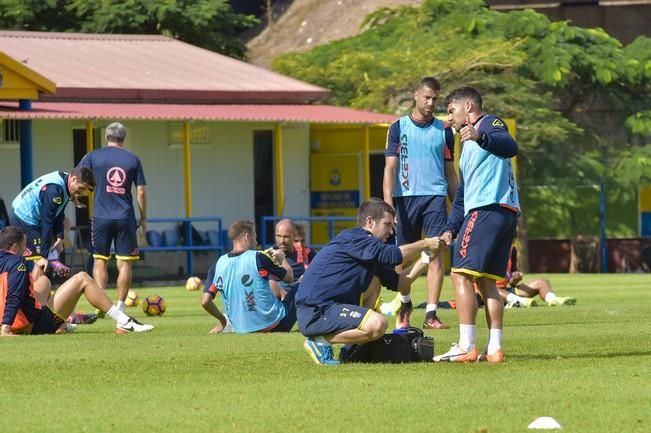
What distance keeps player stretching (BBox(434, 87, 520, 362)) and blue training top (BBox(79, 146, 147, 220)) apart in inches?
249

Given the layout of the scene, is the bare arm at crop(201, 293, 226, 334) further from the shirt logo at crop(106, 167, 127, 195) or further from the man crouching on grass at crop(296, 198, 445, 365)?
the man crouching on grass at crop(296, 198, 445, 365)

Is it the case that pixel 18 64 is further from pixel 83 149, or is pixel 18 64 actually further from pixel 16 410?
pixel 16 410

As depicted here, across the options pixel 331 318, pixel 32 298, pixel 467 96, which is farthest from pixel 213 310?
pixel 467 96

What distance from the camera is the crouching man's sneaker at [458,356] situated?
11.6 m

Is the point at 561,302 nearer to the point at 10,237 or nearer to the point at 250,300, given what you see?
the point at 250,300

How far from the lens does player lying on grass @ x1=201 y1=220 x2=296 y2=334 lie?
1447 cm

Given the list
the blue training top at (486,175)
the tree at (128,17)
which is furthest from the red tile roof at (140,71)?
the blue training top at (486,175)

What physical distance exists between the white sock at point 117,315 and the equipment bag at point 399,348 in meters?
3.86

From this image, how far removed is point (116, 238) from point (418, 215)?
386 centimetres

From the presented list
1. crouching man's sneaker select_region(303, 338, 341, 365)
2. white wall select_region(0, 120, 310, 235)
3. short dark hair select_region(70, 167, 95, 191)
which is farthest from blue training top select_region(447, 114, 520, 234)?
white wall select_region(0, 120, 310, 235)

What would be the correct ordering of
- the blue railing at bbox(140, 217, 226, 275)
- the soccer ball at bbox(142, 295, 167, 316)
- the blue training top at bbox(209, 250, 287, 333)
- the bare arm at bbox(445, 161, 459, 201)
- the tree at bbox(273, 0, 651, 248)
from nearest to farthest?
1. the blue training top at bbox(209, 250, 287, 333)
2. the bare arm at bbox(445, 161, 459, 201)
3. the soccer ball at bbox(142, 295, 167, 316)
4. the blue railing at bbox(140, 217, 226, 275)
5. the tree at bbox(273, 0, 651, 248)

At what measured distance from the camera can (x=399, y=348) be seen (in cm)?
1166

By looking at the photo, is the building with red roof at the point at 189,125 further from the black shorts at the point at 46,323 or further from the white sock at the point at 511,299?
the black shorts at the point at 46,323

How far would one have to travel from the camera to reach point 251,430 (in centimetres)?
834
